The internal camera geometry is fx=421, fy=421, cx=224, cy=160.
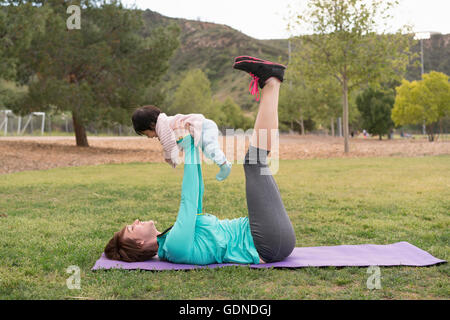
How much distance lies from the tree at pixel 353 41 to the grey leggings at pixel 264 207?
1468 centimetres

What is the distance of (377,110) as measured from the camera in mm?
37969

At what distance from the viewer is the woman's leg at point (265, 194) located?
3.72 metres

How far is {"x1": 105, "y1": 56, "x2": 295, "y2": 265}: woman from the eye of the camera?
146 inches

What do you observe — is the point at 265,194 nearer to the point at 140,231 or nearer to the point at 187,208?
the point at 187,208

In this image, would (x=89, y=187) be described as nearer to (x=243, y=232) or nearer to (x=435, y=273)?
(x=243, y=232)

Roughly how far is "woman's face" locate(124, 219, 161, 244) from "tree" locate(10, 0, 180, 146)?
1480 centimetres

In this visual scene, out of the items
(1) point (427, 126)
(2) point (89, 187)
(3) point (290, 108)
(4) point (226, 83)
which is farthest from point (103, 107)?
(4) point (226, 83)

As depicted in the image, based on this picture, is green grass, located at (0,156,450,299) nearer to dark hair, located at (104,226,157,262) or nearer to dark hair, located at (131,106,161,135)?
dark hair, located at (104,226,157,262)

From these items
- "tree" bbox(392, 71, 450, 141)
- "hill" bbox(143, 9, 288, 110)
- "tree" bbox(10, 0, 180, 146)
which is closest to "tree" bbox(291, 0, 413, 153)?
"tree" bbox(10, 0, 180, 146)

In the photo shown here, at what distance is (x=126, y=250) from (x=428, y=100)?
92.7 feet

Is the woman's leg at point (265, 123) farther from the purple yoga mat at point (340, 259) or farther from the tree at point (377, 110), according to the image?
the tree at point (377, 110)

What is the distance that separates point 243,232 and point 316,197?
420 centimetres

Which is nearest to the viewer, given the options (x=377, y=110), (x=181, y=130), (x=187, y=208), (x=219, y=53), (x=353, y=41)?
(x=187, y=208)

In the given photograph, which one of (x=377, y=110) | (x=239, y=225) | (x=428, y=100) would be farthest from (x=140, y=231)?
(x=377, y=110)
